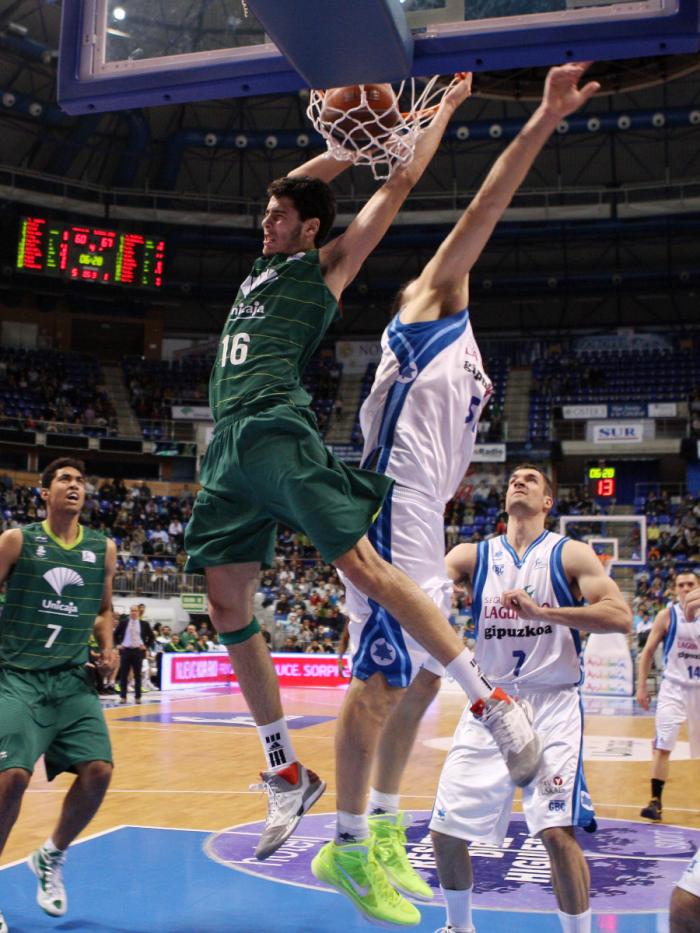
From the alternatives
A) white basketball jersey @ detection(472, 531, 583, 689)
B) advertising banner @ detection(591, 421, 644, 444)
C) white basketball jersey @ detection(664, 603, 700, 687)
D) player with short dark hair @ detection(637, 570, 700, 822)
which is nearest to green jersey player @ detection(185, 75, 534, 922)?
white basketball jersey @ detection(472, 531, 583, 689)

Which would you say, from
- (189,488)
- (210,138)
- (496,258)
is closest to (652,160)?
(496,258)

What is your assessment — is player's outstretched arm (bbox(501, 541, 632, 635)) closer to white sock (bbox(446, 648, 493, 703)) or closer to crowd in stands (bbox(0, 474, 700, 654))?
white sock (bbox(446, 648, 493, 703))

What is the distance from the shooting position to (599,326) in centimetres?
3688

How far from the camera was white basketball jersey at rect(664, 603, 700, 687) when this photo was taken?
8.97 meters

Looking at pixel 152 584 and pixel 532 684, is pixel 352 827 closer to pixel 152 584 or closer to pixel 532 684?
pixel 532 684

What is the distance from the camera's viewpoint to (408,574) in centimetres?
388

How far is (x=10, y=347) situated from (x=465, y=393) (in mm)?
32224

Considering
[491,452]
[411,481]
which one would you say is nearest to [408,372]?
[411,481]

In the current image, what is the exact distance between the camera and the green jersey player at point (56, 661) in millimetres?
5254

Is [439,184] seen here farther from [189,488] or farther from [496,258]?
[189,488]

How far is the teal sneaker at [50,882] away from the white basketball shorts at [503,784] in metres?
1.97

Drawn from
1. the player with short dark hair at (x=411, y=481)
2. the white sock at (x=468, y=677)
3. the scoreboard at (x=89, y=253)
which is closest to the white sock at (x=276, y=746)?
the player with short dark hair at (x=411, y=481)

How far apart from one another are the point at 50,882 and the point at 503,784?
2380 mm

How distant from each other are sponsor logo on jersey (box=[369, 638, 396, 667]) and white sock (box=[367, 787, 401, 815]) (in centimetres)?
64
